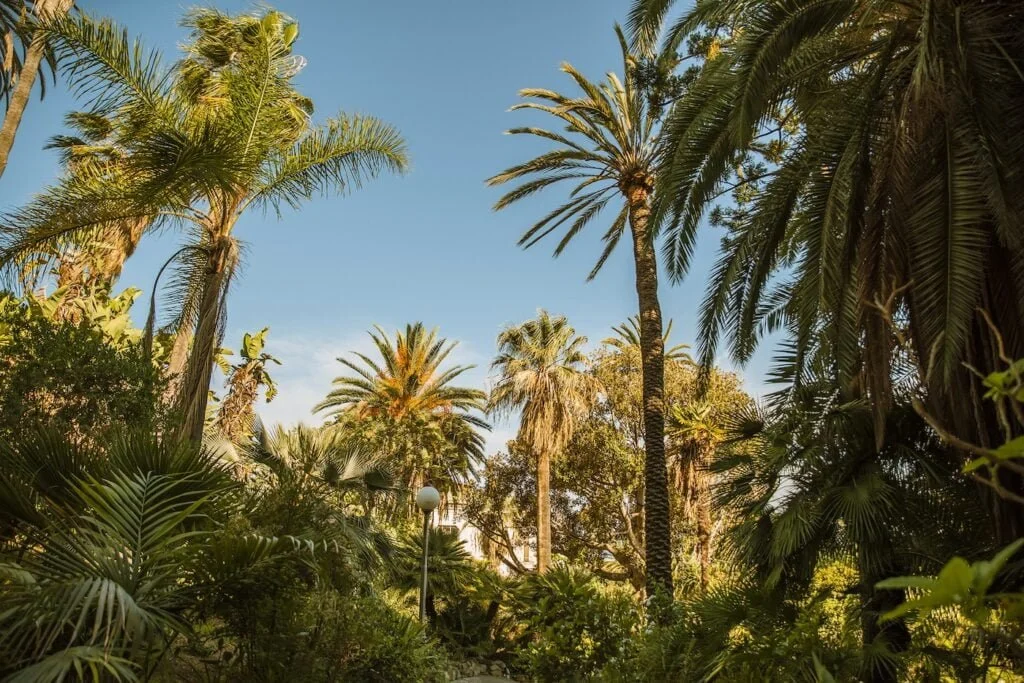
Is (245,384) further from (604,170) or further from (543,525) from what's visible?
(604,170)

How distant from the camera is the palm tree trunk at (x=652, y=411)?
A: 11.2 meters

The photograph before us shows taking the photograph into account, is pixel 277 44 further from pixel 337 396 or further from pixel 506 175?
pixel 337 396

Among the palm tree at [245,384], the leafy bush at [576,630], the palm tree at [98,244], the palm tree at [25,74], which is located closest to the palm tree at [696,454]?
the leafy bush at [576,630]

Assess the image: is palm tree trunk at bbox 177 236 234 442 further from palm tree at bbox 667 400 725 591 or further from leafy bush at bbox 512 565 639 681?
palm tree at bbox 667 400 725 591

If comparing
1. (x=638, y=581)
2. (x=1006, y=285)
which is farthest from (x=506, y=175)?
(x=638, y=581)

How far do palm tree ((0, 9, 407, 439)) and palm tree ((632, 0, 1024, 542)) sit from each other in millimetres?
5832

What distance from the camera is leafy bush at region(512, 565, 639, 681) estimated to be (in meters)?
10.9

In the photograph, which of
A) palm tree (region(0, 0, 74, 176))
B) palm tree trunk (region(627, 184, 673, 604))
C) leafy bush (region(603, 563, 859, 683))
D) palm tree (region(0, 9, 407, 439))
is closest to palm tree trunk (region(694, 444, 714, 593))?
palm tree trunk (region(627, 184, 673, 604))

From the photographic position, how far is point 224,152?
31.4 feet

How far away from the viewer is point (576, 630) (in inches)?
443

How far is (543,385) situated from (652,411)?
1197 cm

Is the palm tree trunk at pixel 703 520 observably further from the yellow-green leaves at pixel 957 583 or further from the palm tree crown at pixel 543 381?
the yellow-green leaves at pixel 957 583

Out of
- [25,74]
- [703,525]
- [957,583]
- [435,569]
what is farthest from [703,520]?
[957,583]

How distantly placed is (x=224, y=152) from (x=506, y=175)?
6150 mm
